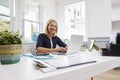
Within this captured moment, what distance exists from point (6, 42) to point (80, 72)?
15.9 inches

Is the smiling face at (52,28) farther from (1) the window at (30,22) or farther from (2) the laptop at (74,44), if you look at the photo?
(1) the window at (30,22)

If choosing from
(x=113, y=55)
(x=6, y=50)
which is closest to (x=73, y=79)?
(x=6, y=50)

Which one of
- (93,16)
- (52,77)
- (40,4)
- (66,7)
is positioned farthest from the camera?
(66,7)

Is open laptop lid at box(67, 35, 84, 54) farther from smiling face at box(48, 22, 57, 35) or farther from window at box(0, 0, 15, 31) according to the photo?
window at box(0, 0, 15, 31)

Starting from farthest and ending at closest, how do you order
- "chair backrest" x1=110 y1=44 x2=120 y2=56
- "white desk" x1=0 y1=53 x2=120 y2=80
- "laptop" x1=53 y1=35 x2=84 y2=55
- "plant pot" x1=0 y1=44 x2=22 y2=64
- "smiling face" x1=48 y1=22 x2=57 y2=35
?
1. "smiling face" x1=48 y1=22 x2=57 y2=35
2. "laptop" x1=53 y1=35 x2=84 y2=55
3. "chair backrest" x1=110 y1=44 x2=120 y2=56
4. "plant pot" x1=0 y1=44 x2=22 y2=64
5. "white desk" x1=0 y1=53 x2=120 y2=80

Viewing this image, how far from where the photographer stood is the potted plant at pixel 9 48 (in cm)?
68

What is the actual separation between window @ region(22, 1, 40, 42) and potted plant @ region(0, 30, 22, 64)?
3038 millimetres

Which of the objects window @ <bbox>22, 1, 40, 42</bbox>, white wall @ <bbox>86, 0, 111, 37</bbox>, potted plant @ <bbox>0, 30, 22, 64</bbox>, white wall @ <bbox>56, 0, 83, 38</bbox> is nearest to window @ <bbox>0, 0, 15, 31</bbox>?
window @ <bbox>22, 1, 40, 42</bbox>

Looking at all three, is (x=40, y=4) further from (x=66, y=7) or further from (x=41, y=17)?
(x=66, y=7)

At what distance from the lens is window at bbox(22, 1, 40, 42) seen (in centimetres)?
386

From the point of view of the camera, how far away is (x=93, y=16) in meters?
4.10

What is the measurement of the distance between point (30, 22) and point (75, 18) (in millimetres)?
1555

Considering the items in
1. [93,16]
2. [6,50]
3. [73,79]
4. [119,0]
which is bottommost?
[73,79]

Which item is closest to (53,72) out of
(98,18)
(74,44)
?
(74,44)
